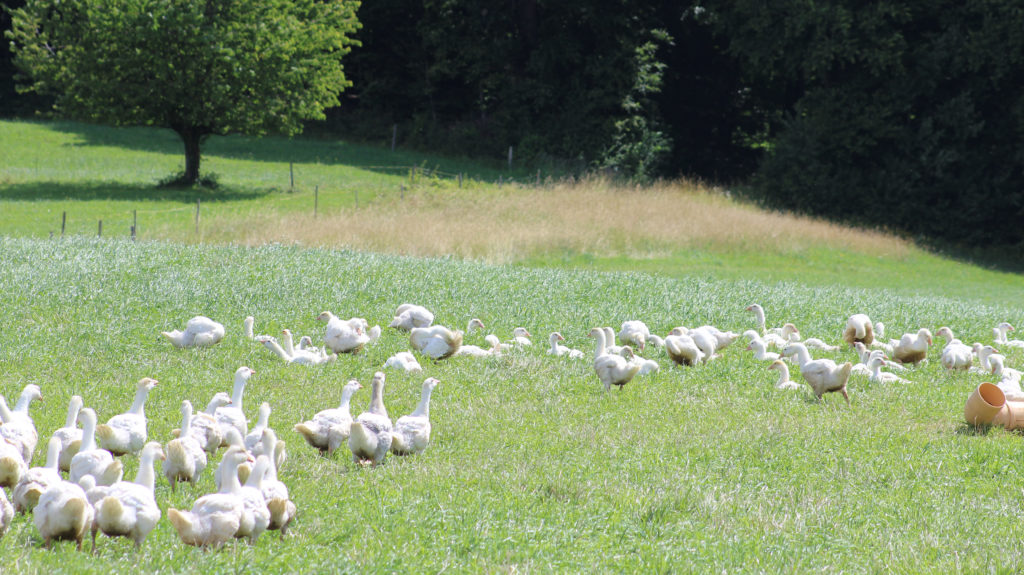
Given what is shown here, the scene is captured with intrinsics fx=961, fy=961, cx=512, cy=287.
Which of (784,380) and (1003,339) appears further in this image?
(1003,339)

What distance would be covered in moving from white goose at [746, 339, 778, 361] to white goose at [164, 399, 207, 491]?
7988 mm

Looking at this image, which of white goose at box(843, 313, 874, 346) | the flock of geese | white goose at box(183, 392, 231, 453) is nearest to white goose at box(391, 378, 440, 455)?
the flock of geese

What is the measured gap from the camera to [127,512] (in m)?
5.44

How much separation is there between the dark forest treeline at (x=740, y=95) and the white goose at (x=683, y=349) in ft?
110

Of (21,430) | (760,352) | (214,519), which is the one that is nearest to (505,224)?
(760,352)

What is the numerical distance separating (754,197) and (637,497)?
39.5 meters

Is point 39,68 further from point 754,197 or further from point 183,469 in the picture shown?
point 183,469

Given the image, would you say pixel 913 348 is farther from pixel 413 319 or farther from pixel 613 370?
pixel 413 319

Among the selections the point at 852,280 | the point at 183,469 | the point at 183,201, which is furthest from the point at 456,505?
the point at 183,201

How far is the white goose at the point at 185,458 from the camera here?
6.46 m

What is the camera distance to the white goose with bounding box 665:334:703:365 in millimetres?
11875

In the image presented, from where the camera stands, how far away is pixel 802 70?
46.2 m

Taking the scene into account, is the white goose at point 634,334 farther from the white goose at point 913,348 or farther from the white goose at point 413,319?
the white goose at point 913,348

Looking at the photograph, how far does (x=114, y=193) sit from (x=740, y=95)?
34909mm
